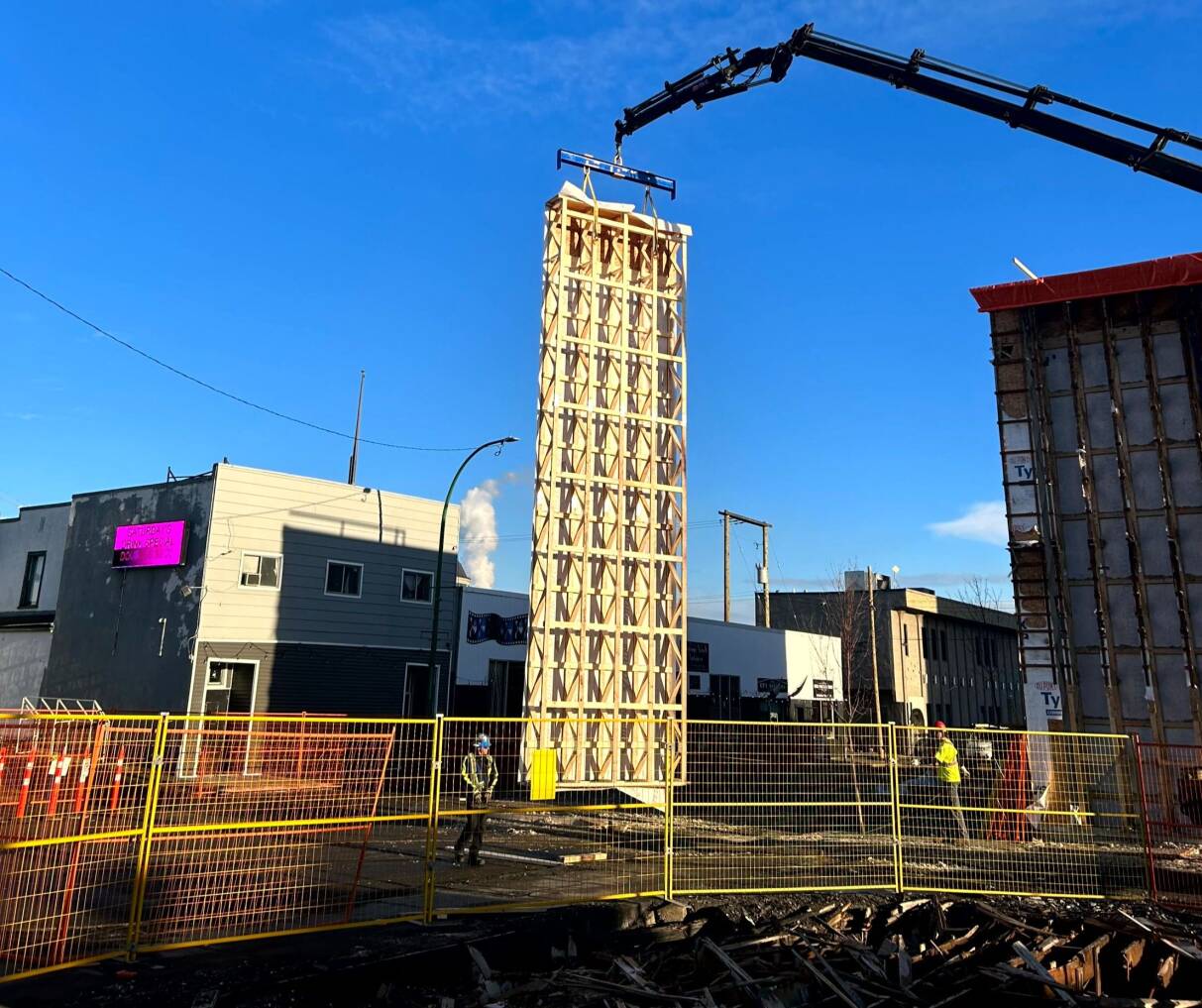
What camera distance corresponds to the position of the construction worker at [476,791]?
12.8m

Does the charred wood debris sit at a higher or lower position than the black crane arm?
lower

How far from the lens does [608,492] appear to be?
21.5m

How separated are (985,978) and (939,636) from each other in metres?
53.5

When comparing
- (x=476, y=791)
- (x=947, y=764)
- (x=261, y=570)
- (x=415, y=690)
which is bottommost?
(x=476, y=791)

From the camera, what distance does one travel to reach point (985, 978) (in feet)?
24.1

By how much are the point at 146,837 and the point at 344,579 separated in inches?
842

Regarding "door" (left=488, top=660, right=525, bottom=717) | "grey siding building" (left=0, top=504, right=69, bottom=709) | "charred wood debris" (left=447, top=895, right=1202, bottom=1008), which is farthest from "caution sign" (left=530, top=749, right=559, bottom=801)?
"grey siding building" (left=0, top=504, right=69, bottom=709)

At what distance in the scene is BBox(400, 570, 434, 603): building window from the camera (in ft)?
101

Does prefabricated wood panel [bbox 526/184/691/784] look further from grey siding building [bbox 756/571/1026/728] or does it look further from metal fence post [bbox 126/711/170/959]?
grey siding building [bbox 756/571/1026/728]

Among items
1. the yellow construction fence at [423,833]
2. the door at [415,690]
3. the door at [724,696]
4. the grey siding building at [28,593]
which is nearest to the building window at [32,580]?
the grey siding building at [28,593]

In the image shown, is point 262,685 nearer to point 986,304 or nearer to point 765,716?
point 986,304

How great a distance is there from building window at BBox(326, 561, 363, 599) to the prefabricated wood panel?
11.5 m

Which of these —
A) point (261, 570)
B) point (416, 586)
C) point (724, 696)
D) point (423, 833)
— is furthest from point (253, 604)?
point (724, 696)

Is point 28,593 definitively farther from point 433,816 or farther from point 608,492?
point 433,816
